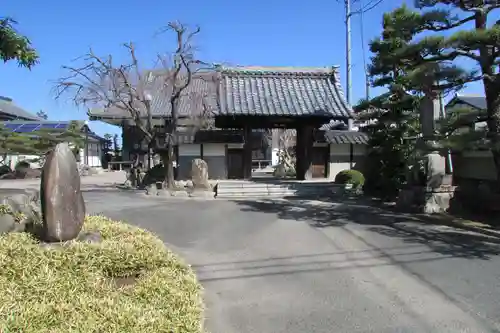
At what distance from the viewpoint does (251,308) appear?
4758 mm

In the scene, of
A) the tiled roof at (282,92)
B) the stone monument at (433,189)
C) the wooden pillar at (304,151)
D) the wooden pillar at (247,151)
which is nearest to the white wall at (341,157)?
the wooden pillar at (304,151)

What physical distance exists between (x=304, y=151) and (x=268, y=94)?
3406mm

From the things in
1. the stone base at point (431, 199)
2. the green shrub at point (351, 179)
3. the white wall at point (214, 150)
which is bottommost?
the stone base at point (431, 199)

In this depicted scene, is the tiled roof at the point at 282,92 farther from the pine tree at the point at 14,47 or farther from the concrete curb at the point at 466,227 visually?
the pine tree at the point at 14,47

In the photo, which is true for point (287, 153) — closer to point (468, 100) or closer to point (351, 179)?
point (468, 100)

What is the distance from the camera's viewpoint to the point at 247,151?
66.1 ft

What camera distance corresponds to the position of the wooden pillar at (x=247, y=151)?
64.8ft

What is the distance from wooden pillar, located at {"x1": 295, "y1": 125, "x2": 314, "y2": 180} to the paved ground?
913cm

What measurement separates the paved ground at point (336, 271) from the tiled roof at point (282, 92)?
341 inches

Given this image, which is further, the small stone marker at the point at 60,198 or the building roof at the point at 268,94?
the building roof at the point at 268,94

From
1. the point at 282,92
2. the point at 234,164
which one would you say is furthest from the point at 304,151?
the point at 234,164

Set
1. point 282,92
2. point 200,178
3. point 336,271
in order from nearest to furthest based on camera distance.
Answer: point 336,271, point 200,178, point 282,92

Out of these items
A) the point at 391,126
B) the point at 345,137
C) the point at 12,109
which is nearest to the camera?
the point at 391,126

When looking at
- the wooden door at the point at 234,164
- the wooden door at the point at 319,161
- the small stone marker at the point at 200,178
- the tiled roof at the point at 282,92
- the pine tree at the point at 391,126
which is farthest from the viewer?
the wooden door at the point at 319,161
